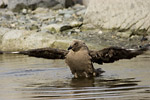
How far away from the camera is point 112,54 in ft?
30.3

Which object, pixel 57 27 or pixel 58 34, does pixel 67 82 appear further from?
pixel 57 27

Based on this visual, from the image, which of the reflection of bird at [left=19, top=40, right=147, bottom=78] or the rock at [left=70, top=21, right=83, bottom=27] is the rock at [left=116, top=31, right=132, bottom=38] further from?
the reflection of bird at [left=19, top=40, right=147, bottom=78]

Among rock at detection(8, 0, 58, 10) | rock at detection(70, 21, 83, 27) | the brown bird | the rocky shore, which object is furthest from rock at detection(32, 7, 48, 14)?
the brown bird

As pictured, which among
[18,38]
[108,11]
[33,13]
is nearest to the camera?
[18,38]

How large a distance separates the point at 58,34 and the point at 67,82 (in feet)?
26.5

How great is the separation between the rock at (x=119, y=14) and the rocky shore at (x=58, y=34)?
26 centimetres

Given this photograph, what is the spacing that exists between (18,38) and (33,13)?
7.21m

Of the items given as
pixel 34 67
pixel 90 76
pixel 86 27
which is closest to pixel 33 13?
pixel 86 27

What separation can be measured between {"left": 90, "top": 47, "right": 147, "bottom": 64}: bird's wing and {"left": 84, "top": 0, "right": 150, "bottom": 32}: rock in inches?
257

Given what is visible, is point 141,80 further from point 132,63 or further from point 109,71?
point 132,63

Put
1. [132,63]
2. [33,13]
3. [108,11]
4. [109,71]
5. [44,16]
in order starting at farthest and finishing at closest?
[33,13]
[44,16]
[108,11]
[132,63]
[109,71]

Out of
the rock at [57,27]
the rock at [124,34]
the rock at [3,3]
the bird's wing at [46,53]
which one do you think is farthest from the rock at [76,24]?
the bird's wing at [46,53]

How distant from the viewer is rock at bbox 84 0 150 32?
1590cm

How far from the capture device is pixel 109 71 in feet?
33.7
